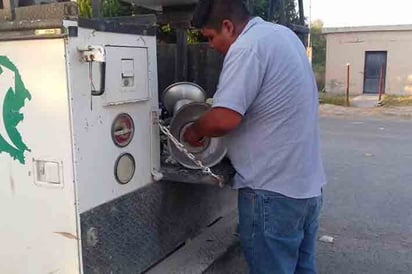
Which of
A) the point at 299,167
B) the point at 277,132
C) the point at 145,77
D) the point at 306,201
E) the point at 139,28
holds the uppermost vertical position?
the point at 139,28

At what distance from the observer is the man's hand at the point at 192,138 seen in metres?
2.41

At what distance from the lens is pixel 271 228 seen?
2.31 meters

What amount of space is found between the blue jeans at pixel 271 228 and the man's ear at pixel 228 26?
771mm

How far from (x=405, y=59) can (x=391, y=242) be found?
18749mm

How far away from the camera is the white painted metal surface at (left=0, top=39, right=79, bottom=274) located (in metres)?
1.95

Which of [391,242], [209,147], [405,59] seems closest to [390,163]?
[391,242]

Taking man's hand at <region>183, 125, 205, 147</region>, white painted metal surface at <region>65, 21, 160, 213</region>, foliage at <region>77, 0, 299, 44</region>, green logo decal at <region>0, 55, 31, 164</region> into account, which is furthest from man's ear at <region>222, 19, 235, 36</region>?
foliage at <region>77, 0, 299, 44</region>

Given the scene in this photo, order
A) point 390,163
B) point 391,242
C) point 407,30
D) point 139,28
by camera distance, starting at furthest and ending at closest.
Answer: point 407,30, point 390,163, point 391,242, point 139,28

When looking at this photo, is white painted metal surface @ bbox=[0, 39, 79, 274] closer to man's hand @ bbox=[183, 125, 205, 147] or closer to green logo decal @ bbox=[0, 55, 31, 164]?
green logo decal @ bbox=[0, 55, 31, 164]

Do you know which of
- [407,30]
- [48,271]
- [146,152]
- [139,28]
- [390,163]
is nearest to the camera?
[48,271]

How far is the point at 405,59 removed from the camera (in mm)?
21078

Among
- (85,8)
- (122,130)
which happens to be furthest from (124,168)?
(85,8)

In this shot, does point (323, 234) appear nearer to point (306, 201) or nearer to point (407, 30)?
point (306, 201)

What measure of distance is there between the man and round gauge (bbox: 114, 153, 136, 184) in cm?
34
